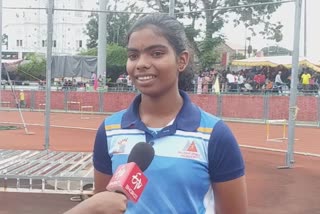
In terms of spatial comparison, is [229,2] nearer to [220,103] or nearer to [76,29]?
[220,103]

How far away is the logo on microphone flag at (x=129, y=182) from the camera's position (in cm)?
134

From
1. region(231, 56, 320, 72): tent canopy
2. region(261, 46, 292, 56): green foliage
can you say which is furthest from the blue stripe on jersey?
region(261, 46, 292, 56): green foliage

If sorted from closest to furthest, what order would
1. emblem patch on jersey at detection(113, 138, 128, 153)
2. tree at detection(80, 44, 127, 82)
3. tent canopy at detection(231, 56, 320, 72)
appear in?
1. emblem patch on jersey at detection(113, 138, 128, 153)
2. tent canopy at detection(231, 56, 320, 72)
3. tree at detection(80, 44, 127, 82)

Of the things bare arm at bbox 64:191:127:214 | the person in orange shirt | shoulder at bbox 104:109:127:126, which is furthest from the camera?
the person in orange shirt

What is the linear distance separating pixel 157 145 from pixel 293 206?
18.3 feet

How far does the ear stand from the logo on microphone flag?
0.66 m

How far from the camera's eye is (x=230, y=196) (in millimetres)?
1902

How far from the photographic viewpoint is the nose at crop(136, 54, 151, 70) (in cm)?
189

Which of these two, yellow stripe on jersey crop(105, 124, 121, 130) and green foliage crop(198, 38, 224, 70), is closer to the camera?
yellow stripe on jersey crop(105, 124, 121, 130)

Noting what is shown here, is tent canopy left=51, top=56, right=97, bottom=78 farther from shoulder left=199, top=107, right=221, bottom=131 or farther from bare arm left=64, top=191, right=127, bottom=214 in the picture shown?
bare arm left=64, top=191, right=127, bottom=214

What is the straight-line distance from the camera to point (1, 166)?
7.57m

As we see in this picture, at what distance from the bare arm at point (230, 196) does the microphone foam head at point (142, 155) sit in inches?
13.0

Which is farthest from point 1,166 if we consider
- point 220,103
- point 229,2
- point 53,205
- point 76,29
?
point 76,29

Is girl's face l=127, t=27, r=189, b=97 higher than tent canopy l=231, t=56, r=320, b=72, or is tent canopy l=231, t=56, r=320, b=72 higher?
tent canopy l=231, t=56, r=320, b=72
